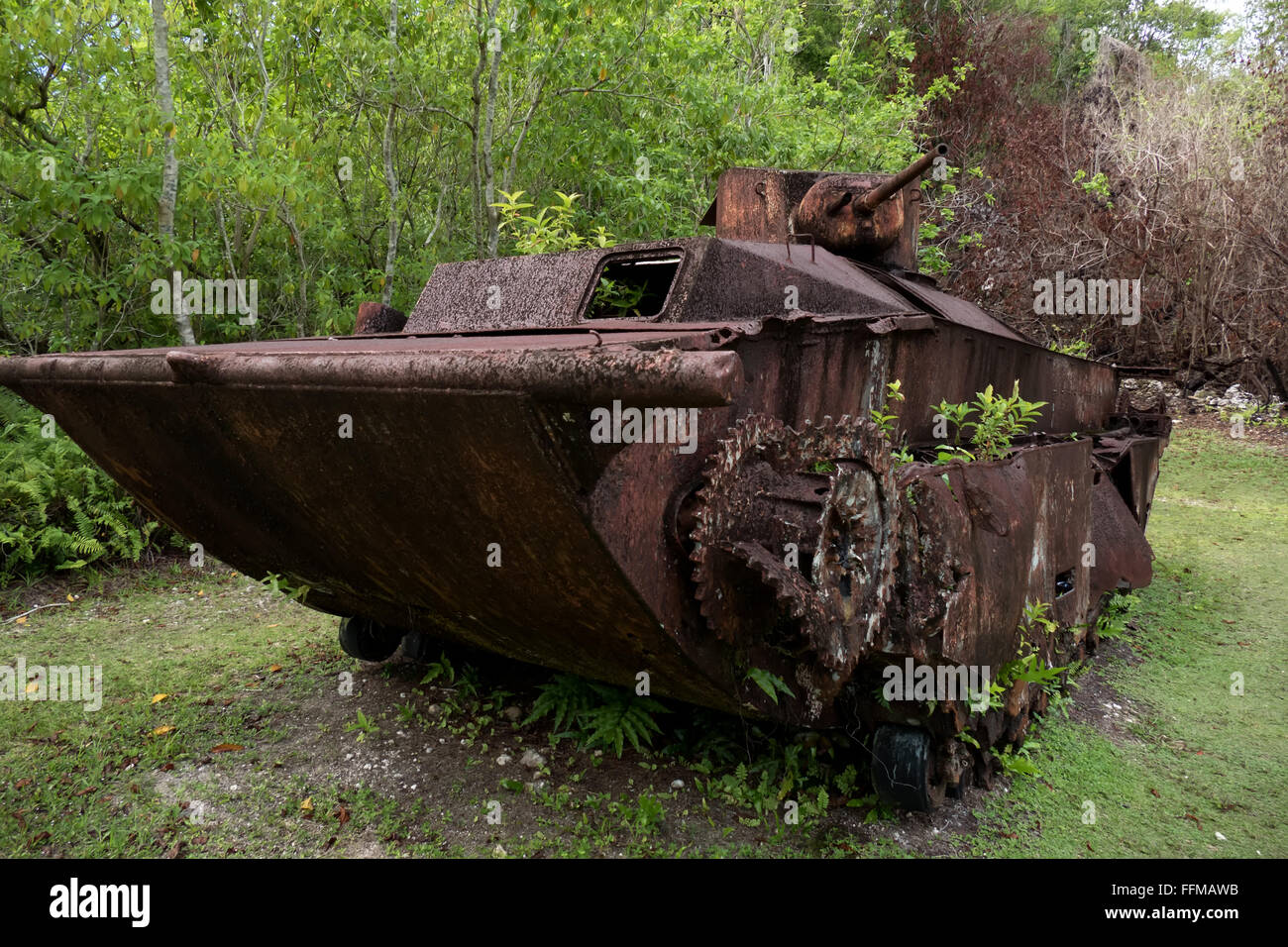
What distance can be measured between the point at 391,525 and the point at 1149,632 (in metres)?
5.17

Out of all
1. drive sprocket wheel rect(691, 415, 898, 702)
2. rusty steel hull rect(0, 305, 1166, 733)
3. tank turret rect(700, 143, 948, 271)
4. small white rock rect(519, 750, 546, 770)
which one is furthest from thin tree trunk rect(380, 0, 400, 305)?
drive sprocket wheel rect(691, 415, 898, 702)

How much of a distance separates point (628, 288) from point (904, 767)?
2.32m

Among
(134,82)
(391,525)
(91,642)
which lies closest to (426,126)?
(134,82)

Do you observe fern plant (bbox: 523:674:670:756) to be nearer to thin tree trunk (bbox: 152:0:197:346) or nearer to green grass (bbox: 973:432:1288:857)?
green grass (bbox: 973:432:1288:857)

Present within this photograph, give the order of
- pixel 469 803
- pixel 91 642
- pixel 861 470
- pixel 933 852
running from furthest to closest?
pixel 91 642, pixel 469 803, pixel 933 852, pixel 861 470

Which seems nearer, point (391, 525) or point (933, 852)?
point (391, 525)

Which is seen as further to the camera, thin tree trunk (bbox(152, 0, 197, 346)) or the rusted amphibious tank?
thin tree trunk (bbox(152, 0, 197, 346))

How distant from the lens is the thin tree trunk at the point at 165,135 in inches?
273

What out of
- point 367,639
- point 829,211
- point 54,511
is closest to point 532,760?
point 367,639

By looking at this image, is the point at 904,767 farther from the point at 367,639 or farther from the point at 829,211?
the point at 829,211

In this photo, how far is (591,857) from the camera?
3.36 metres

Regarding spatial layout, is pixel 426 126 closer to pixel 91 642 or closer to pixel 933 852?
pixel 91 642

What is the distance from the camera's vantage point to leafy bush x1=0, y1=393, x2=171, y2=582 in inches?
267

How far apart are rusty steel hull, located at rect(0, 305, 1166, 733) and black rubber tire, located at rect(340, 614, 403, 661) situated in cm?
64
